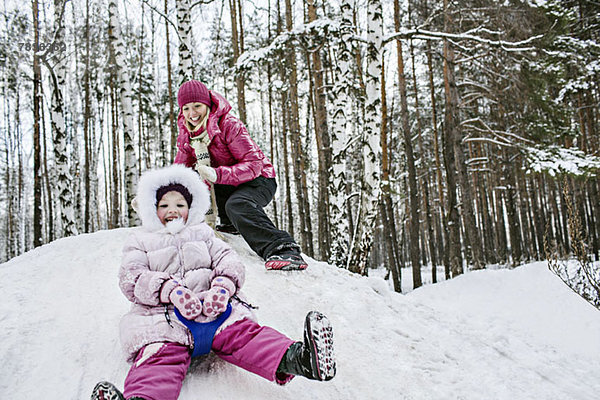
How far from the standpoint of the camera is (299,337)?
264 cm

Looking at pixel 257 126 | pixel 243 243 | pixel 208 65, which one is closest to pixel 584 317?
pixel 243 243

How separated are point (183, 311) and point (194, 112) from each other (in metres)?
2.13

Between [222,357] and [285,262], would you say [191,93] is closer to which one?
[285,262]

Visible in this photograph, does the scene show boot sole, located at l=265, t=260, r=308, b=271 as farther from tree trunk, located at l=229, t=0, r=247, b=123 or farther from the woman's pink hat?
tree trunk, located at l=229, t=0, r=247, b=123

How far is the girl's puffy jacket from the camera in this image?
1.92 meters

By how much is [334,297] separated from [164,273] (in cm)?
171

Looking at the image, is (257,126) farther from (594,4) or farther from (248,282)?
(248,282)

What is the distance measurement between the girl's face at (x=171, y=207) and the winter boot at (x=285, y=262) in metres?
1.20

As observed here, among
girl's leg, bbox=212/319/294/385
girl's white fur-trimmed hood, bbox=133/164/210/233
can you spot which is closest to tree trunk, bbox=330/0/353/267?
girl's white fur-trimmed hood, bbox=133/164/210/233

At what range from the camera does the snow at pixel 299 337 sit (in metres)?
2.03

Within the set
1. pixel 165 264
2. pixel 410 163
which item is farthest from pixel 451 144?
pixel 165 264

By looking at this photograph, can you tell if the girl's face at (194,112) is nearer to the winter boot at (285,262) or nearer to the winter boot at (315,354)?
the winter boot at (285,262)

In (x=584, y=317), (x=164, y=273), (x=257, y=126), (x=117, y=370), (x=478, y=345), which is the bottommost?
(x=584, y=317)

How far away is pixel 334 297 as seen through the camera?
3.30 meters
